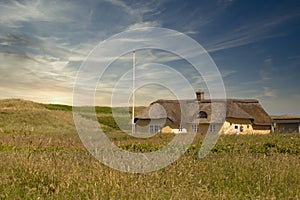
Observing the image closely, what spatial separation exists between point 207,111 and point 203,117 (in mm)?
1005

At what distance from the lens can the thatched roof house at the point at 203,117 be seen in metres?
43.8

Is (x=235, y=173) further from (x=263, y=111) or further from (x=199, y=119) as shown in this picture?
(x=263, y=111)

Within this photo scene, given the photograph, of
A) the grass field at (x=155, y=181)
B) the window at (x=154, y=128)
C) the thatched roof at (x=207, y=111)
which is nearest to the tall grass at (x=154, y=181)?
the grass field at (x=155, y=181)

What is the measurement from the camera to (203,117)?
4484 centimetres

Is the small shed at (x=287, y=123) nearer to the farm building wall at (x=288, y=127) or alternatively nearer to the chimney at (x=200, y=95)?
the farm building wall at (x=288, y=127)

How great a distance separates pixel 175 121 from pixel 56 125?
55.1 ft

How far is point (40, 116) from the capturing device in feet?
161

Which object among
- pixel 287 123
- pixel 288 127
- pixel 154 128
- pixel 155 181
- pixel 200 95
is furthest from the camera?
pixel 288 127

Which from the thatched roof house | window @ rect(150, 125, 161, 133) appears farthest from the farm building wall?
window @ rect(150, 125, 161, 133)

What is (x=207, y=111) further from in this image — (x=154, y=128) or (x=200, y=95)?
(x=154, y=128)

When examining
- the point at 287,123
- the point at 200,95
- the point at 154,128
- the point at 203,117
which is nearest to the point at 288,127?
the point at 287,123

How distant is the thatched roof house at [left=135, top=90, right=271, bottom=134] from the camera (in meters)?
43.8

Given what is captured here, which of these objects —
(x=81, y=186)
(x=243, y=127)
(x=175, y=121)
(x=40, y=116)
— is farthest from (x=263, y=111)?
(x=81, y=186)

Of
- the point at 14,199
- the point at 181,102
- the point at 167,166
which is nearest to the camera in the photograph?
the point at 14,199
